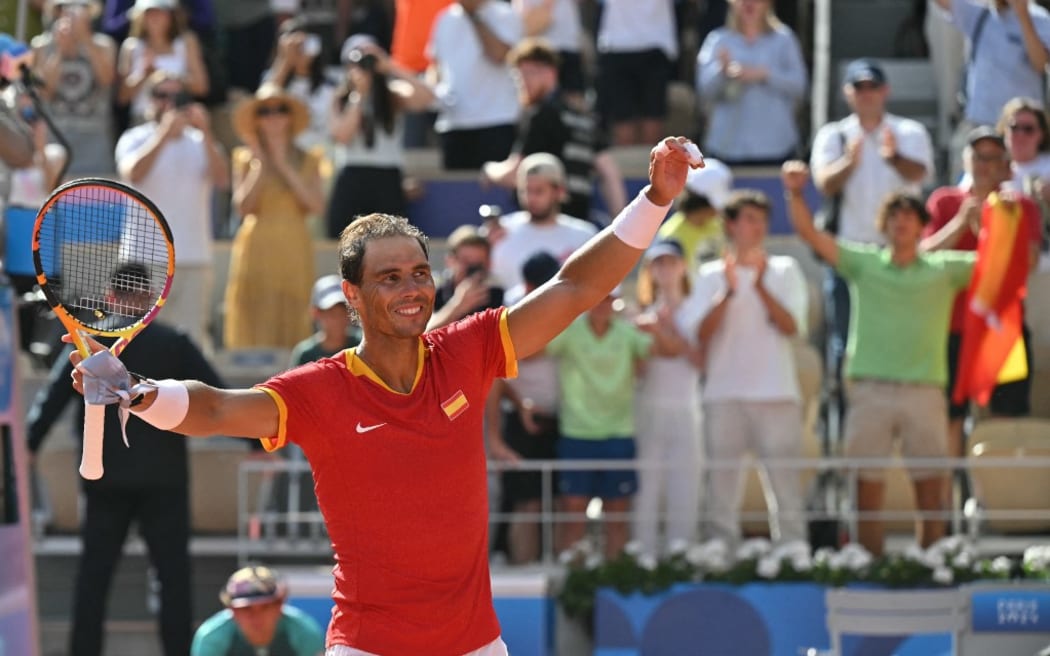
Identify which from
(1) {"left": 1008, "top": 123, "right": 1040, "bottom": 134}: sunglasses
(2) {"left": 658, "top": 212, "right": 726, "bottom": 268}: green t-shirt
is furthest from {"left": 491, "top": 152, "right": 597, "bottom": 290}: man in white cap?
(1) {"left": 1008, "top": 123, "right": 1040, "bottom": 134}: sunglasses

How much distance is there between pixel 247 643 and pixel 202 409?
13.0 feet

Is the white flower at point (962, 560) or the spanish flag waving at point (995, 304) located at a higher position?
the spanish flag waving at point (995, 304)

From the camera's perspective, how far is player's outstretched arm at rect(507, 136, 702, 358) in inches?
204

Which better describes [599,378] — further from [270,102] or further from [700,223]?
[270,102]

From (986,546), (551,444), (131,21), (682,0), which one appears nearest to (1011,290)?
(986,546)

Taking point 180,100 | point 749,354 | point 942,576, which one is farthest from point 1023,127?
point 180,100

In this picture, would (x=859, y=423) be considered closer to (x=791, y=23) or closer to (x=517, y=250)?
(x=517, y=250)

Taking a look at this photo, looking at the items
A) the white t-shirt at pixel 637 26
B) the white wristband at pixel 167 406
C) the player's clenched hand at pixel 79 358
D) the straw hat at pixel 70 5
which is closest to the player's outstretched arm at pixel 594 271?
the white wristband at pixel 167 406

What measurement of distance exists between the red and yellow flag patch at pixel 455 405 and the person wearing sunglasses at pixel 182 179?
21.9 ft

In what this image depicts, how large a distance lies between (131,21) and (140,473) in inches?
224

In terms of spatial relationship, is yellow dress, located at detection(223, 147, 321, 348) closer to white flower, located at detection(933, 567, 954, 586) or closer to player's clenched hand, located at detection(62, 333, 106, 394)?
white flower, located at detection(933, 567, 954, 586)

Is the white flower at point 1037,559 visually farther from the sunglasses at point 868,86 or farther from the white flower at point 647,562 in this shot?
the sunglasses at point 868,86

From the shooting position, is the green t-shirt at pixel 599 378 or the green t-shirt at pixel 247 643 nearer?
the green t-shirt at pixel 247 643

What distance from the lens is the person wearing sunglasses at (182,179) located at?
11.6 m
